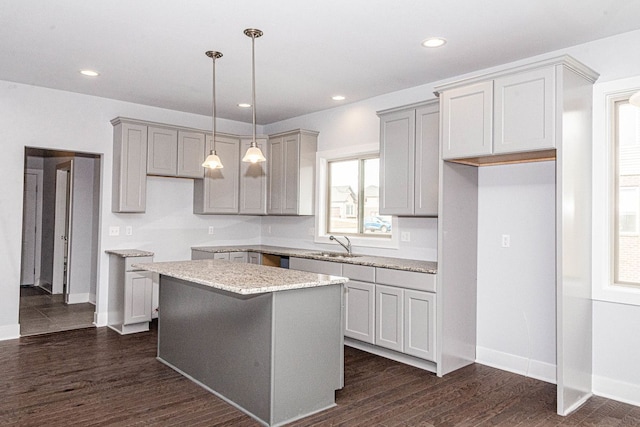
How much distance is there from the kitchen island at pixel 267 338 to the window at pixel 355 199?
197 cm

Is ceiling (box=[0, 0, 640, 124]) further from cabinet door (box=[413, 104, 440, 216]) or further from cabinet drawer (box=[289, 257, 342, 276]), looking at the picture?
cabinet drawer (box=[289, 257, 342, 276])

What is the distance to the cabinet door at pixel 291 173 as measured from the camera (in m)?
5.69

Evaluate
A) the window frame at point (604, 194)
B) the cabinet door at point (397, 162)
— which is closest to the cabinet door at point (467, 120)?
the cabinet door at point (397, 162)

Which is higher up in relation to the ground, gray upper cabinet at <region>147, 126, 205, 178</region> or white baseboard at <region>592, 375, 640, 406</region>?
gray upper cabinet at <region>147, 126, 205, 178</region>

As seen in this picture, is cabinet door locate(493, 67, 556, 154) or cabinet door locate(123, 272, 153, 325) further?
cabinet door locate(123, 272, 153, 325)

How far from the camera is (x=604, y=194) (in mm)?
3350

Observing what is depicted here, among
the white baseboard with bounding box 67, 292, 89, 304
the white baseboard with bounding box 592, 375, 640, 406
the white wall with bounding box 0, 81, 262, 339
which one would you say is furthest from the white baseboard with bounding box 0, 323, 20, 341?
the white baseboard with bounding box 592, 375, 640, 406

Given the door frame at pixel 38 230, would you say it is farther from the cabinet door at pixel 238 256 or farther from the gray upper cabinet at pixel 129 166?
the cabinet door at pixel 238 256

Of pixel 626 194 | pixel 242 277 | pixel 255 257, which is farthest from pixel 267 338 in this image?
pixel 255 257

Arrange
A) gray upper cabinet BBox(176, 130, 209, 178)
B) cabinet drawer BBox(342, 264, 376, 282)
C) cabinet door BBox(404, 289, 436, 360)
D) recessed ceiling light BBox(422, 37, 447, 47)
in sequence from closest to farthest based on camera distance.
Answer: recessed ceiling light BBox(422, 37, 447, 47), cabinet door BBox(404, 289, 436, 360), cabinet drawer BBox(342, 264, 376, 282), gray upper cabinet BBox(176, 130, 209, 178)

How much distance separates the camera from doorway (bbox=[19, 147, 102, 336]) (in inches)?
232

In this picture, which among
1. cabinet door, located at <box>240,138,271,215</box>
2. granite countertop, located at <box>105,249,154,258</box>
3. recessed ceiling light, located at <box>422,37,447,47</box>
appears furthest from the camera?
cabinet door, located at <box>240,138,271,215</box>

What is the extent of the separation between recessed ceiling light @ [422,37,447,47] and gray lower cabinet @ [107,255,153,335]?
11.8 ft

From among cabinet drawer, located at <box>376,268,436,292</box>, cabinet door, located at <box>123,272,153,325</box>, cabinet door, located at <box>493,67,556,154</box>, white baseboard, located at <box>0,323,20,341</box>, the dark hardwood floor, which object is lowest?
the dark hardwood floor
